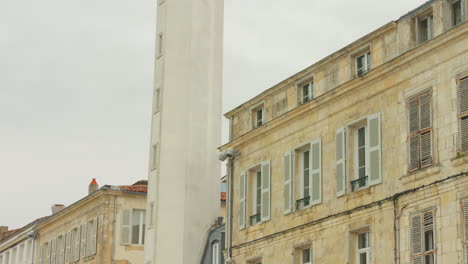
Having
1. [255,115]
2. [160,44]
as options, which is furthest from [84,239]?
[255,115]

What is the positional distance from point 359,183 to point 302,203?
2941mm

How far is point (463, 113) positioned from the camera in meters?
24.7

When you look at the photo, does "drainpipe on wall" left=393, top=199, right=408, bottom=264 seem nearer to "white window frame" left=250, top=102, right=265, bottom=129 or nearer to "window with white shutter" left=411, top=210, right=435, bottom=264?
"window with white shutter" left=411, top=210, right=435, bottom=264

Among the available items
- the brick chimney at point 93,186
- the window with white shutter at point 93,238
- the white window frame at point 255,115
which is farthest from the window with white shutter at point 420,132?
the brick chimney at point 93,186

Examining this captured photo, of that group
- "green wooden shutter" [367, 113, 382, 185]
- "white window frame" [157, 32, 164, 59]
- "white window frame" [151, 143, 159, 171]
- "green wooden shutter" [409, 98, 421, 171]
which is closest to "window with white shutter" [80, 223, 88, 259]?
"white window frame" [151, 143, 159, 171]

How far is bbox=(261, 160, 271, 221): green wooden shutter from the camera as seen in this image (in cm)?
3250

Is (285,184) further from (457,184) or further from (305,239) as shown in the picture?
(457,184)

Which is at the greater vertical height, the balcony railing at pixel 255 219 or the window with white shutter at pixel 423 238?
the balcony railing at pixel 255 219

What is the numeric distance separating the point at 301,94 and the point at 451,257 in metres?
8.88

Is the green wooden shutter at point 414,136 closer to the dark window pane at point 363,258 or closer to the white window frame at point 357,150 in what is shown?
the white window frame at point 357,150

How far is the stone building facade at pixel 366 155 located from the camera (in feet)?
82.1

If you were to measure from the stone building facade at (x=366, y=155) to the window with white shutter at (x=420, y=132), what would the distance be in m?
0.03

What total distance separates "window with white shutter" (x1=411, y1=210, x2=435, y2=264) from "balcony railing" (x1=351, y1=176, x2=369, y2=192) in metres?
2.66

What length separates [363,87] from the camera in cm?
2845
